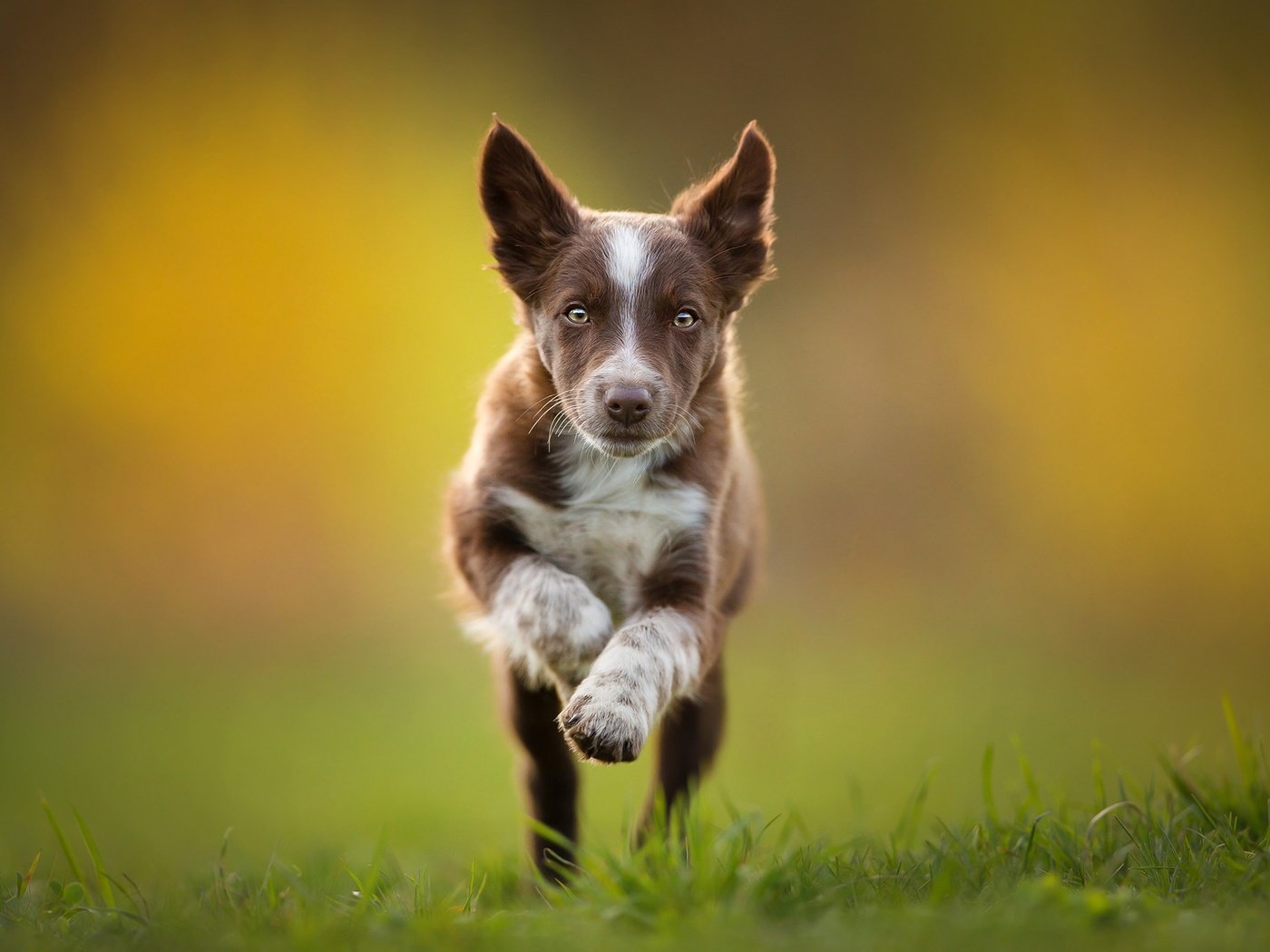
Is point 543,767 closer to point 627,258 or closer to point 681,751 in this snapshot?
point 681,751

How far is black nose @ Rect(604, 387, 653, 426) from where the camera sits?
13.9ft

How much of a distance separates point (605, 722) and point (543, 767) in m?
1.54

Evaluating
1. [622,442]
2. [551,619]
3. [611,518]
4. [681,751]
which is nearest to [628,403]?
[622,442]

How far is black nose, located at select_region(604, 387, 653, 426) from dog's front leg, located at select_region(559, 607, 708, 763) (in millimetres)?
667

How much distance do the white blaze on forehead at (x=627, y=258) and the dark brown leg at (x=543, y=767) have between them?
1609 millimetres

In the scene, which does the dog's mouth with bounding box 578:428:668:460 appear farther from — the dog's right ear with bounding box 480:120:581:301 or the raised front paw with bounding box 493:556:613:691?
the dog's right ear with bounding box 480:120:581:301

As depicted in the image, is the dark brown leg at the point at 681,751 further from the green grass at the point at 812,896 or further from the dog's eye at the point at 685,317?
the dog's eye at the point at 685,317

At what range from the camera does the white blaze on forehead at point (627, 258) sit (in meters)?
4.57

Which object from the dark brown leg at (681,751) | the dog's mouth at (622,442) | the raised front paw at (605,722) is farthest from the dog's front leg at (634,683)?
the dark brown leg at (681,751)

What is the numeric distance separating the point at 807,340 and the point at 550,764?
9.31 meters

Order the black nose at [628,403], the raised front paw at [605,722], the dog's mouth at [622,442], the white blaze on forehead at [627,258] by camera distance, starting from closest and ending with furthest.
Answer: the raised front paw at [605,722], the black nose at [628,403], the dog's mouth at [622,442], the white blaze on forehead at [627,258]

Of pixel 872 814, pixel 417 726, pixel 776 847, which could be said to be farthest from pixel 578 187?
pixel 776 847

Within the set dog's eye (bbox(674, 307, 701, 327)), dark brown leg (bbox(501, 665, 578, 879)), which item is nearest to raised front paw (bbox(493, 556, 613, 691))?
dark brown leg (bbox(501, 665, 578, 879))

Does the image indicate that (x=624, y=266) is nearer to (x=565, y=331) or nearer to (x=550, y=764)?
(x=565, y=331)
